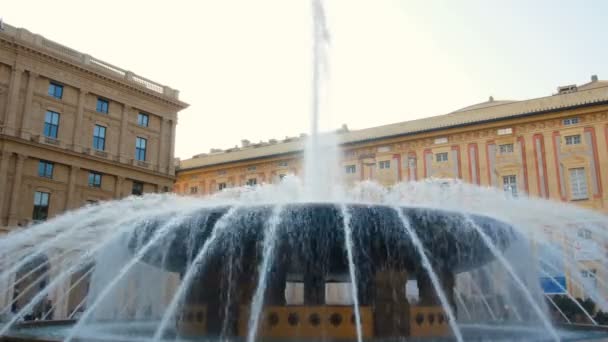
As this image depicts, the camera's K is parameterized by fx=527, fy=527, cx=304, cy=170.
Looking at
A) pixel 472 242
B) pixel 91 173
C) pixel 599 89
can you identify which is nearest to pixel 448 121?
pixel 599 89

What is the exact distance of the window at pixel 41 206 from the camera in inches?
1195

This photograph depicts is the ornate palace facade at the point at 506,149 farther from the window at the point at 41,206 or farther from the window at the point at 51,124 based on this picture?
the window at the point at 41,206

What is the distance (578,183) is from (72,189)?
31015 millimetres

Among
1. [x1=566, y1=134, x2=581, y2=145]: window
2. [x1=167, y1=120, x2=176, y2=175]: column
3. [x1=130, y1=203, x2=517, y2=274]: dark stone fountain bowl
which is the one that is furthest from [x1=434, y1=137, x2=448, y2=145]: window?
[x1=130, y1=203, x2=517, y2=274]: dark stone fountain bowl

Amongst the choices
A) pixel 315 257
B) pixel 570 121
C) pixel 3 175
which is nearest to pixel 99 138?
pixel 3 175

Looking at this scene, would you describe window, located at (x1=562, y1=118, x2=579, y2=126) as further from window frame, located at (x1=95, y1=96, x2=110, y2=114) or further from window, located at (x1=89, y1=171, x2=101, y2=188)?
window, located at (x1=89, y1=171, x2=101, y2=188)

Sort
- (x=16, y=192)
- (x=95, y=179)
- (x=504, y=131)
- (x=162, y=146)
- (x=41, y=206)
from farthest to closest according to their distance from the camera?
(x=162, y=146), (x=504, y=131), (x=95, y=179), (x=41, y=206), (x=16, y=192)

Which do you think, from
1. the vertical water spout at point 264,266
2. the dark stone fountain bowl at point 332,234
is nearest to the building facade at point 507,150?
the dark stone fountain bowl at point 332,234

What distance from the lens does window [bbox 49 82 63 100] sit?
32.3m

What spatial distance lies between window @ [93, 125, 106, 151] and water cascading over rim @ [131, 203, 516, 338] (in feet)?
94.4

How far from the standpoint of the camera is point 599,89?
3359 centimetres

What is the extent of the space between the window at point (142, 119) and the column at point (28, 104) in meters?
7.89

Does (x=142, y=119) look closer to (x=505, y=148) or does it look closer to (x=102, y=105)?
(x=102, y=105)

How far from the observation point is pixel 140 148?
37.8m
